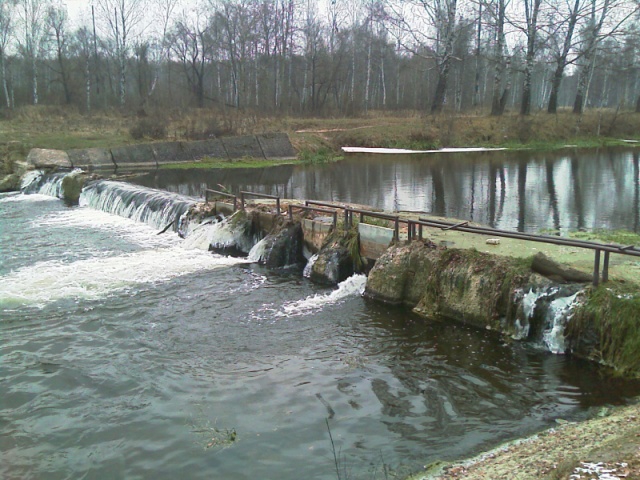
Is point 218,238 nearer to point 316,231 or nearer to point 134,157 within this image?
point 316,231

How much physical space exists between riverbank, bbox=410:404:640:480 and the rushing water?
29.0 ft

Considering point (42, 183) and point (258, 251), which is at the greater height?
point (42, 183)

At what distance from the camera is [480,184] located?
22094mm

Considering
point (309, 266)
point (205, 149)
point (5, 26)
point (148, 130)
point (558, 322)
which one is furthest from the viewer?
point (5, 26)

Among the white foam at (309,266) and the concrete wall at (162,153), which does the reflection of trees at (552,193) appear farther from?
the concrete wall at (162,153)

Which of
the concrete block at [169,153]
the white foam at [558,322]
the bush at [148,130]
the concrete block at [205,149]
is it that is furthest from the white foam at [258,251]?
the bush at [148,130]

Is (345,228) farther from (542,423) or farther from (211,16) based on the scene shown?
(211,16)

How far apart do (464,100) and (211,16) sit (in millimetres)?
28785

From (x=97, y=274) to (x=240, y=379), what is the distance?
670 centimetres

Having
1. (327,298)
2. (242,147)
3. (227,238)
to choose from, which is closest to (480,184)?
(227,238)

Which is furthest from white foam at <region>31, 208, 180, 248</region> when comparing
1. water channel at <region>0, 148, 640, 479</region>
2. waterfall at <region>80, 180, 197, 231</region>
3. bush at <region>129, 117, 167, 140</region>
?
bush at <region>129, 117, 167, 140</region>

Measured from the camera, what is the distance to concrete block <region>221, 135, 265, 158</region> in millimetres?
36781

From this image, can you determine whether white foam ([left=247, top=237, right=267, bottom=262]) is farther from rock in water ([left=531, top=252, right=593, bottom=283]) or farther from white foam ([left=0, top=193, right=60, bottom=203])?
white foam ([left=0, top=193, right=60, bottom=203])

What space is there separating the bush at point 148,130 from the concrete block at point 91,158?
4.50 m
